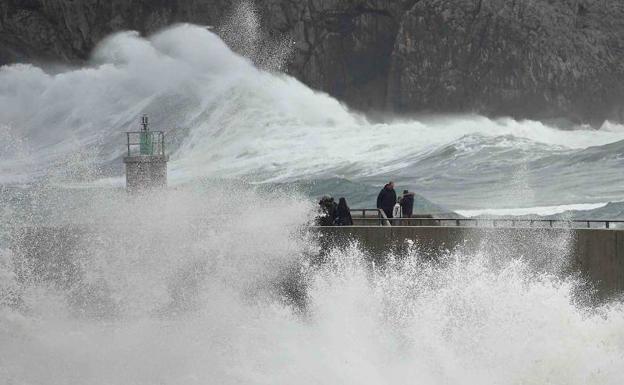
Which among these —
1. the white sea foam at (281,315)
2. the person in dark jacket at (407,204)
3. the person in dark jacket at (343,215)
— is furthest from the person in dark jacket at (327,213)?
the person in dark jacket at (407,204)

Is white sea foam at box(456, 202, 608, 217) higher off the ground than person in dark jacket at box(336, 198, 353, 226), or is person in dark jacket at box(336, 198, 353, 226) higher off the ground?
white sea foam at box(456, 202, 608, 217)

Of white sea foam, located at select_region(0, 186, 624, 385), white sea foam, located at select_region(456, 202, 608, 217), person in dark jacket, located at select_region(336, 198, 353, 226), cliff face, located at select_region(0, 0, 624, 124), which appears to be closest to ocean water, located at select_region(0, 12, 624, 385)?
white sea foam, located at select_region(0, 186, 624, 385)

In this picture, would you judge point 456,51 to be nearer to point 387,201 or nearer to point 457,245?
point 387,201

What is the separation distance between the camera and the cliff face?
166 ft

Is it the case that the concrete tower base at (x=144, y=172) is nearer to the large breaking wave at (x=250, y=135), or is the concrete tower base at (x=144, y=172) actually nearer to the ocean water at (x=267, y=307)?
the ocean water at (x=267, y=307)

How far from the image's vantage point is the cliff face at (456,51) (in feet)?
166

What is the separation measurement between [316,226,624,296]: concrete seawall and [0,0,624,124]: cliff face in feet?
125

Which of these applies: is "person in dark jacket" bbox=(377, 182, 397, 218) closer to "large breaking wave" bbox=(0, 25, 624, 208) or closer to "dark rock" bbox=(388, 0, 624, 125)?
"large breaking wave" bbox=(0, 25, 624, 208)

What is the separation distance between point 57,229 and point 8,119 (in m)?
45.2

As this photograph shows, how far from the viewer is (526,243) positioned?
12648 mm

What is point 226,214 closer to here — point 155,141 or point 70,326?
point 70,326

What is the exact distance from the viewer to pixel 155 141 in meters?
17.9

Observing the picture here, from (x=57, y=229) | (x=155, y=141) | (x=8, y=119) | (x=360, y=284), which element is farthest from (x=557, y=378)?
(x=8, y=119)

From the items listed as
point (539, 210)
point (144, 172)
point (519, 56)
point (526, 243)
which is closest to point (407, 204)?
point (526, 243)
